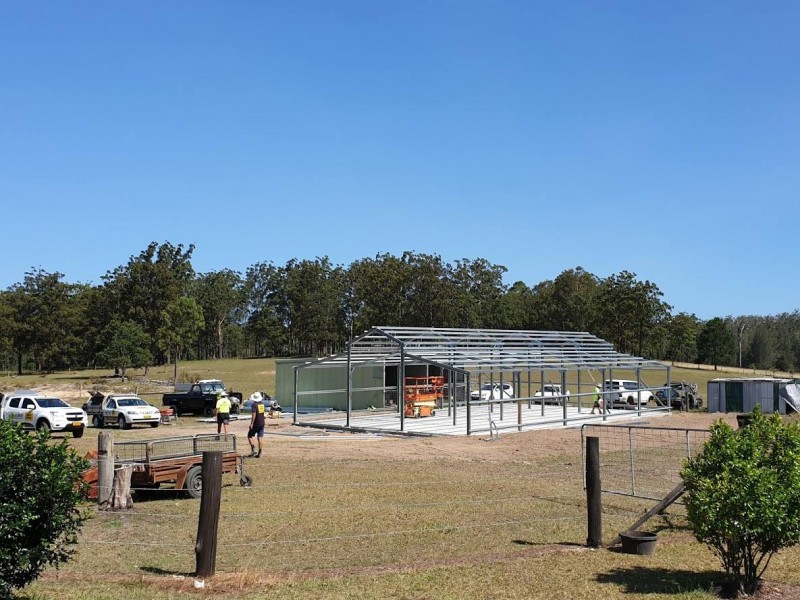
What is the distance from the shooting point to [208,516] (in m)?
8.02

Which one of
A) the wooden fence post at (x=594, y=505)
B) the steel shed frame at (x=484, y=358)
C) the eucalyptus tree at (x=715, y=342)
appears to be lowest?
the wooden fence post at (x=594, y=505)

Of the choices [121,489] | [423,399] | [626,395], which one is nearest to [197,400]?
[423,399]

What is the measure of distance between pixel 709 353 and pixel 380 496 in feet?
281

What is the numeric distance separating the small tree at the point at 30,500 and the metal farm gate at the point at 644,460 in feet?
24.1

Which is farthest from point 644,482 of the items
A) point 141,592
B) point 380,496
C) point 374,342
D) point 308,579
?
point 374,342

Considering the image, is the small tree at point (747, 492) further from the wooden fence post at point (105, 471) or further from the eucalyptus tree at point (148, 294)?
the eucalyptus tree at point (148, 294)

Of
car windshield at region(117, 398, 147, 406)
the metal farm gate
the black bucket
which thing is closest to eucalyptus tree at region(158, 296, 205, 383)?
car windshield at region(117, 398, 147, 406)

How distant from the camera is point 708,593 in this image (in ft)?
25.4

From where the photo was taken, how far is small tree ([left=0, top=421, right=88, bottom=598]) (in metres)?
6.14

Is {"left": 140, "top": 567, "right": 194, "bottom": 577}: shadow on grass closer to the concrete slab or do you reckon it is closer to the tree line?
the concrete slab

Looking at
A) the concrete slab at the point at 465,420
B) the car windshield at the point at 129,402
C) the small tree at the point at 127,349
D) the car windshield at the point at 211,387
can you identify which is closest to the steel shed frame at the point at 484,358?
the concrete slab at the point at 465,420

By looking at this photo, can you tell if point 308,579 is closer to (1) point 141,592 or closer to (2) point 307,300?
(1) point 141,592

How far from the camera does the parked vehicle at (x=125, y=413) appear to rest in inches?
1193

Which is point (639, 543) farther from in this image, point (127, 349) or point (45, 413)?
point (127, 349)
